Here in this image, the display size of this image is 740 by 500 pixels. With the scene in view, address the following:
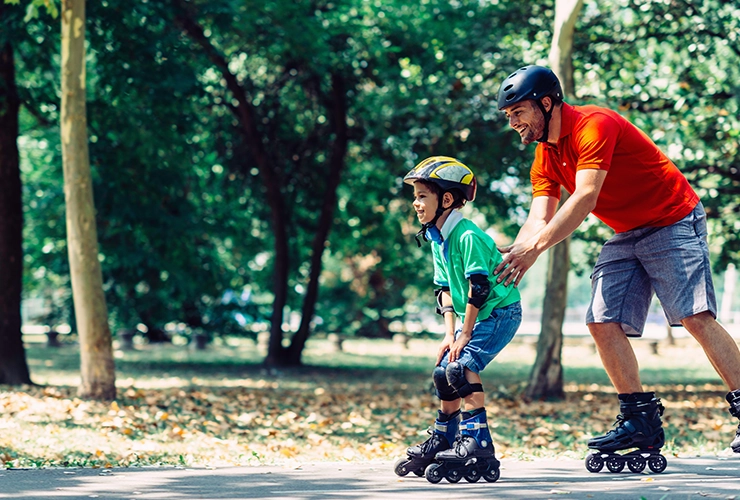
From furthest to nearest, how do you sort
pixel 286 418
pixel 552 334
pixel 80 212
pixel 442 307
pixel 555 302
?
pixel 552 334 < pixel 555 302 < pixel 80 212 < pixel 286 418 < pixel 442 307

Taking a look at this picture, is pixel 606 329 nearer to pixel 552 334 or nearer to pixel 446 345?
pixel 446 345

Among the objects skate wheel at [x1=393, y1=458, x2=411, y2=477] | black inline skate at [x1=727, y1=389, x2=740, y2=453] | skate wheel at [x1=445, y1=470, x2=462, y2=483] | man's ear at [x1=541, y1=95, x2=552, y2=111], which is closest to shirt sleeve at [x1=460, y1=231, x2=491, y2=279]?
man's ear at [x1=541, y1=95, x2=552, y2=111]

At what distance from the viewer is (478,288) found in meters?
4.25

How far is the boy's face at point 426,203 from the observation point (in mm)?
4504

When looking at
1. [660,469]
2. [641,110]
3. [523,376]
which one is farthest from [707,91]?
[660,469]

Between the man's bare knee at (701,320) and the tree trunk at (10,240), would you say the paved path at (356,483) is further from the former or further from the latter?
the tree trunk at (10,240)

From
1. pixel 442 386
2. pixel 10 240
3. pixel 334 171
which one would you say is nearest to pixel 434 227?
pixel 442 386

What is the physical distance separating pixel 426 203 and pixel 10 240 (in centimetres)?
843

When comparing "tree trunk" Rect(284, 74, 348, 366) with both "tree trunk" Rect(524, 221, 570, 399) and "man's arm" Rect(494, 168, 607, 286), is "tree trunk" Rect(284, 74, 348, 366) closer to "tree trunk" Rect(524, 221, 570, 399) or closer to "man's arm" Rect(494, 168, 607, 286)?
"tree trunk" Rect(524, 221, 570, 399)

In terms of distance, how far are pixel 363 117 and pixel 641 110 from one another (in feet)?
23.5

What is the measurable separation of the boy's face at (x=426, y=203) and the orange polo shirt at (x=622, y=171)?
61 cm

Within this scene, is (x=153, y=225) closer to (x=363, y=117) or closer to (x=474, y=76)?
(x=363, y=117)

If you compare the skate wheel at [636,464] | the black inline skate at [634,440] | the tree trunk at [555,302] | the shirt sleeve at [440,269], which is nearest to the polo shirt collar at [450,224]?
the shirt sleeve at [440,269]

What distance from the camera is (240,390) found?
1242 centimetres
